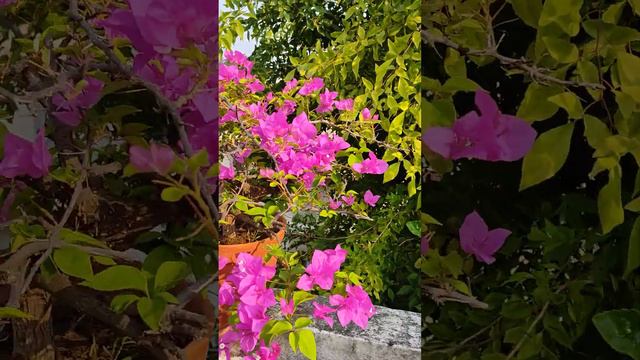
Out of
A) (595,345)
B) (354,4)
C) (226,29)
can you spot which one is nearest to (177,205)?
(595,345)

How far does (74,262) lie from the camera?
0.65 metres

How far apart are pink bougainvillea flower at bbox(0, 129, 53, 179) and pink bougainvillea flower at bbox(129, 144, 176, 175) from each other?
0.10 meters

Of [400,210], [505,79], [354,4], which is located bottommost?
[400,210]

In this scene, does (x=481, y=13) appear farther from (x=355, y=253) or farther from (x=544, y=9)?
(x=355, y=253)

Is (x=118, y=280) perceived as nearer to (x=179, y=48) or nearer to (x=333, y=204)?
(x=179, y=48)

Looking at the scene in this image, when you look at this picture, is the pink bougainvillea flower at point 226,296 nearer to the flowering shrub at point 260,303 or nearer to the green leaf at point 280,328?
the flowering shrub at point 260,303

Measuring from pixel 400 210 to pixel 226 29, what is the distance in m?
1.13

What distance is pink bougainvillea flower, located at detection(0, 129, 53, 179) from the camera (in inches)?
25.8

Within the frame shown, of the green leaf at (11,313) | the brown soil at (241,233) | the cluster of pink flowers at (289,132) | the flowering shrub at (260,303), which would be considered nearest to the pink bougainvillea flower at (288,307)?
the flowering shrub at (260,303)

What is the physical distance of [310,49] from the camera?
312 cm

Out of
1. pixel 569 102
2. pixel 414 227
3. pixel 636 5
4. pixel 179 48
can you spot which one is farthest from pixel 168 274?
pixel 414 227

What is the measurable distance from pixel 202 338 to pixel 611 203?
0.48 metres

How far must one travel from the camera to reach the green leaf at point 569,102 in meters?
0.59

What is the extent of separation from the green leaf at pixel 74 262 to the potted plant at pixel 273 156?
1.15m
